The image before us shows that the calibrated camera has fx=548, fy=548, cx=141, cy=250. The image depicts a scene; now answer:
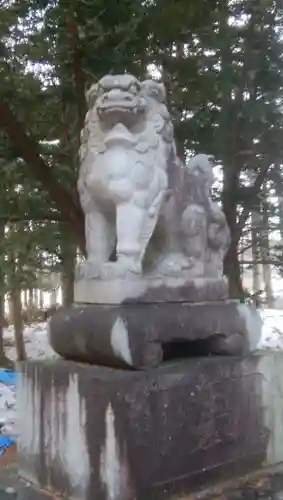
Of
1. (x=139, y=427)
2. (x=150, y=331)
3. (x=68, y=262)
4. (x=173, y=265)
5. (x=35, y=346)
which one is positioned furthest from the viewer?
(x=35, y=346)

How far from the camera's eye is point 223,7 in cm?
434

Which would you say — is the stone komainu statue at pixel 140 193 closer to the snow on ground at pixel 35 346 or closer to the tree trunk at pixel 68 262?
the snow on ground at pixel 35 346

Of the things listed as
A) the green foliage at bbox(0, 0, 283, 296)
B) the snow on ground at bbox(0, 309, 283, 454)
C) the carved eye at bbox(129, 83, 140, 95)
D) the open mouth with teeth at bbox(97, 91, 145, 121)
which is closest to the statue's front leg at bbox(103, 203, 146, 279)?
the open mouth with teeth at bbox(97, 91, 145, 121)

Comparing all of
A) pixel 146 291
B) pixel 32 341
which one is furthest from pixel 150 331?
pixel 32 341

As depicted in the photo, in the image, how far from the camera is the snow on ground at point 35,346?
4.31m

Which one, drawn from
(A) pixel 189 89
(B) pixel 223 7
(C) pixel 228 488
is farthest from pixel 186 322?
(B) pixel 223 7

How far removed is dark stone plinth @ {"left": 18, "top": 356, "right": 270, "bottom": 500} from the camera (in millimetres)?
2363

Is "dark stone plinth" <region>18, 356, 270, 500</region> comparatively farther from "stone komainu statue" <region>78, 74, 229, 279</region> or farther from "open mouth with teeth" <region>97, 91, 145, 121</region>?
"open mouth with teeth" <region>97, 91, 145, 121</region>

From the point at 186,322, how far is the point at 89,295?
1.62 feet

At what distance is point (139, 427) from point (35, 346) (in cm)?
802

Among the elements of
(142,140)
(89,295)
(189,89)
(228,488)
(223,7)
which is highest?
(223,7)

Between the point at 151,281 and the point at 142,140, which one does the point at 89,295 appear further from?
the point at 142,140

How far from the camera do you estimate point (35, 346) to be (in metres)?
10.1

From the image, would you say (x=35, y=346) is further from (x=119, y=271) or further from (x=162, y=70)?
(x=119, y=271)
